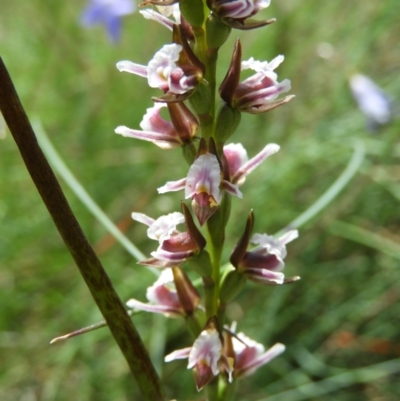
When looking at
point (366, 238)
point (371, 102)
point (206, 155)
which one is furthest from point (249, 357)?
point (371, 102)

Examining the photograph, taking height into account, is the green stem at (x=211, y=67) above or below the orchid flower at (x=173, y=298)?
above

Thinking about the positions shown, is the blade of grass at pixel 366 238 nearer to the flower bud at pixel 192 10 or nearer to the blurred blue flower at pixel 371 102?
the blurred blue flower at pixel 371 102

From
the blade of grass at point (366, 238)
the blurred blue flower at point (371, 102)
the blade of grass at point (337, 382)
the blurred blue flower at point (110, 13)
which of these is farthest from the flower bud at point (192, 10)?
the blurred blue flower at point (110, 13)

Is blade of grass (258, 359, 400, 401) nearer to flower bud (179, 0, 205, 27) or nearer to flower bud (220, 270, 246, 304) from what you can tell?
flower bud (220, 270, 246, 304)

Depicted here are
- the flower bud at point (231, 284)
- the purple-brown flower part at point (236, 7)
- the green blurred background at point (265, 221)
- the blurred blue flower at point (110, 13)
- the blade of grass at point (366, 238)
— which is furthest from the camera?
the blurred blue flower at point (110, 13)

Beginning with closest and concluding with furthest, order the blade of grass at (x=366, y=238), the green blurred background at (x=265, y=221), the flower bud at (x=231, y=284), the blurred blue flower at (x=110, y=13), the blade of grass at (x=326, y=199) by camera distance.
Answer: the flower bud at (x=231, y=284)
the blade of grass at (x=326, y=199)
the blade of grass at (x=366, y=238)
the green blurred background at (x=265, y=221)
the blurred blue flower at (x=110, y=13)

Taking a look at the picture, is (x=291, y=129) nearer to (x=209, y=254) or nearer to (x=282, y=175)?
(x=282, y=175)

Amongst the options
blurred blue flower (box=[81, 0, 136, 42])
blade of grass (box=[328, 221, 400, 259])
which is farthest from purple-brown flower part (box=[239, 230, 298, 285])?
blurred blue flower (box=[81, 0, 136, 42])
